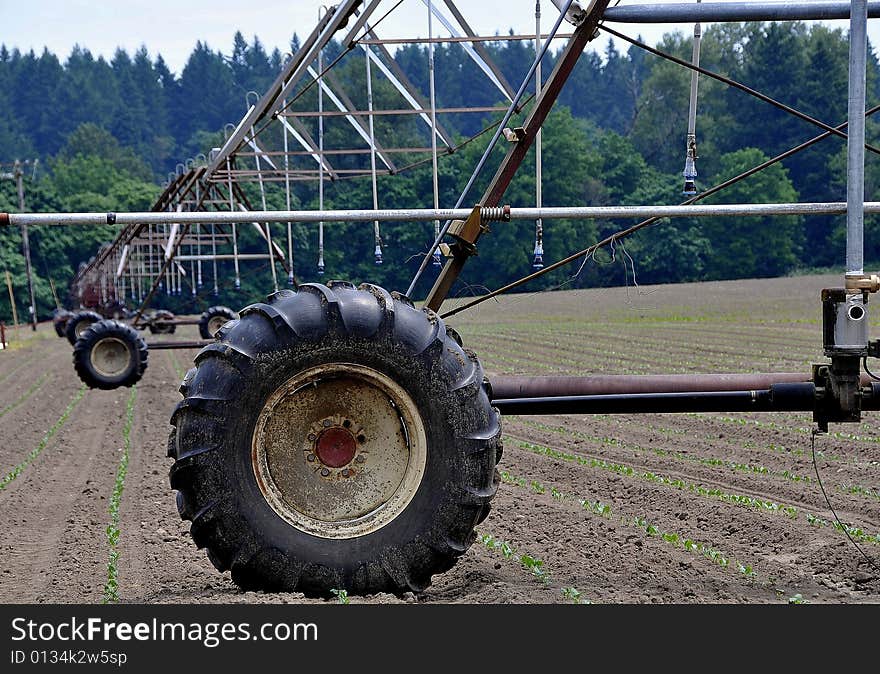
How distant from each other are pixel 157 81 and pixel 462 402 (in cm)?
12085

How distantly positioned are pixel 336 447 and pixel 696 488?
3937 mm

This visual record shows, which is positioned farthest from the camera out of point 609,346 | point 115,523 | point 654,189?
point 609,346

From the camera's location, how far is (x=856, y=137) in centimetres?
437

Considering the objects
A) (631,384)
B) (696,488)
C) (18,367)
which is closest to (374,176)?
(696,488)

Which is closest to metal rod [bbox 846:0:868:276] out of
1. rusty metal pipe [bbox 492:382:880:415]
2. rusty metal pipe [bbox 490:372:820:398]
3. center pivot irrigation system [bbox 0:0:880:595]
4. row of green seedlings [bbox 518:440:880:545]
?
center pivot irrigation system [bbox 0:0:880:595]

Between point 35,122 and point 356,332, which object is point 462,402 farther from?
point 35,122

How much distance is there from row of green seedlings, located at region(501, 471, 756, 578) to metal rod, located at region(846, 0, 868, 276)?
5.20 ft

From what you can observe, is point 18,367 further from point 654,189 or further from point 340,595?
A: point 340,595

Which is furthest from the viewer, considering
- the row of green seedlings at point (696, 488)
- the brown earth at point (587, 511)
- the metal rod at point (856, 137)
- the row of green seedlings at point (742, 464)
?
the row of green seedlings at point (742, 464)

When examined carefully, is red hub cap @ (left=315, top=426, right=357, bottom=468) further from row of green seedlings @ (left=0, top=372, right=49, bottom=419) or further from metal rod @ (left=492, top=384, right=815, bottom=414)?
row of green seedlings @ (left=0, top=372, right=49, bottom=419)

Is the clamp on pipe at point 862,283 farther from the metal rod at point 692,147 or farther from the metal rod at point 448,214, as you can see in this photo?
the metal rod at point 692,147

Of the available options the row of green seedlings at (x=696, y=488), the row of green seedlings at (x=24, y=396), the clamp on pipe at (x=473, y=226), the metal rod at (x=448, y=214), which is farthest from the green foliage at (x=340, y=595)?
the row of green seedlings at (x=24, y=396)

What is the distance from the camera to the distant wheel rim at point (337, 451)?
424 centimetres

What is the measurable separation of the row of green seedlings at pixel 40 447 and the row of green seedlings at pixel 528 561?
4693 mm
